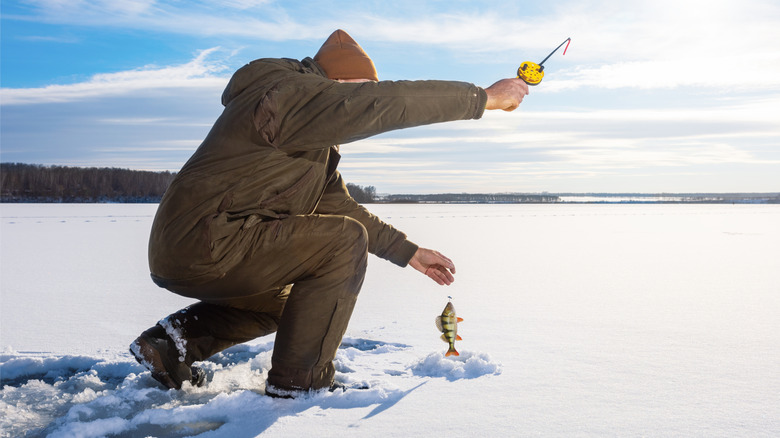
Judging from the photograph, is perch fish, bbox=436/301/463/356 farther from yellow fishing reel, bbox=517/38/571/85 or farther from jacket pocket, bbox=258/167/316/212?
yellow fishing reel, bbox=517/38/571/85

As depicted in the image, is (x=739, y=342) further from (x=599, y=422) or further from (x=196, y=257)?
(x=196, y=257)

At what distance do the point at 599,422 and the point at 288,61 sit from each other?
5.29ft

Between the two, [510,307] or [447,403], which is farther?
[510,307]

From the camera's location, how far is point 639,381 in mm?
2516

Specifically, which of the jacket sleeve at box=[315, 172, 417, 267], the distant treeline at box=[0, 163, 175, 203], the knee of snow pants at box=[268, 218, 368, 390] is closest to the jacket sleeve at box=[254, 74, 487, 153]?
the knee of snow pants at box=[268, 218, 368, 390]

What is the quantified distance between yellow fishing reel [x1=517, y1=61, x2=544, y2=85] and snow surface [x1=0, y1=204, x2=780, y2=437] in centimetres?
116

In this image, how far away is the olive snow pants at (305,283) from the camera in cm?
234

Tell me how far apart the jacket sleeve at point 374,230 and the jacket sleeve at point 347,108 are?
752mm

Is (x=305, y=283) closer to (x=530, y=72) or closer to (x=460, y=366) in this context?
(x=460, y=366)

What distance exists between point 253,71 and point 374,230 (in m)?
0.95

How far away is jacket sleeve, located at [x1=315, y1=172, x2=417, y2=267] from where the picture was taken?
290cm

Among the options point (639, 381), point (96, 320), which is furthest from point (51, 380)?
point (639, 381)

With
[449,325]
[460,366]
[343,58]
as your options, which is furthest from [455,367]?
[343,58]

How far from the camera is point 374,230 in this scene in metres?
2.90
